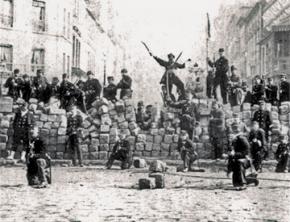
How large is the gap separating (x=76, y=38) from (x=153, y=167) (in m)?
25.4

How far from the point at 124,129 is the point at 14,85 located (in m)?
4.00

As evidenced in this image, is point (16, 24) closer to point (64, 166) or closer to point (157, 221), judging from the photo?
point (64, 166)

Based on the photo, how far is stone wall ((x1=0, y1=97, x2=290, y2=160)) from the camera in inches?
683

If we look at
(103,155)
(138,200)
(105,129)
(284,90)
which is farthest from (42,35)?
(138,200)

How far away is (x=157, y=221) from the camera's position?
24.2ft

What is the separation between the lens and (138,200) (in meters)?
9.33

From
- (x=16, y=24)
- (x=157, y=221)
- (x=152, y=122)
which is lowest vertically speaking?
(x=157, y=221)

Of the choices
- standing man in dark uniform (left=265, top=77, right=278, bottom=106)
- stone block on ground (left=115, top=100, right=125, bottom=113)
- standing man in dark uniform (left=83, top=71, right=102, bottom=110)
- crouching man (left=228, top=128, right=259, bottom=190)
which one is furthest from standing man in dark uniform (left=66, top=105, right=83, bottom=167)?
crouching man (left=228, top=128, right=259, bottom=190)

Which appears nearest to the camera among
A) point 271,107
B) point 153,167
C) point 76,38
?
point 153,167

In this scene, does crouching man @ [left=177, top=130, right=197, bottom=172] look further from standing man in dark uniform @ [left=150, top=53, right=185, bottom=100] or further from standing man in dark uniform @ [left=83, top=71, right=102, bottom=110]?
standing man in dark uniform @ [left=83, top=71, right=102, bottom=110]

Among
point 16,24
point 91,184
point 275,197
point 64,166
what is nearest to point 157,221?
point 275,197

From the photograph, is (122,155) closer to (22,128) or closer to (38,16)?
(22,128)

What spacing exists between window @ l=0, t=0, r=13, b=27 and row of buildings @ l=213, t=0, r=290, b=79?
13.5m

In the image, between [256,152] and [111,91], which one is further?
[111,91]
